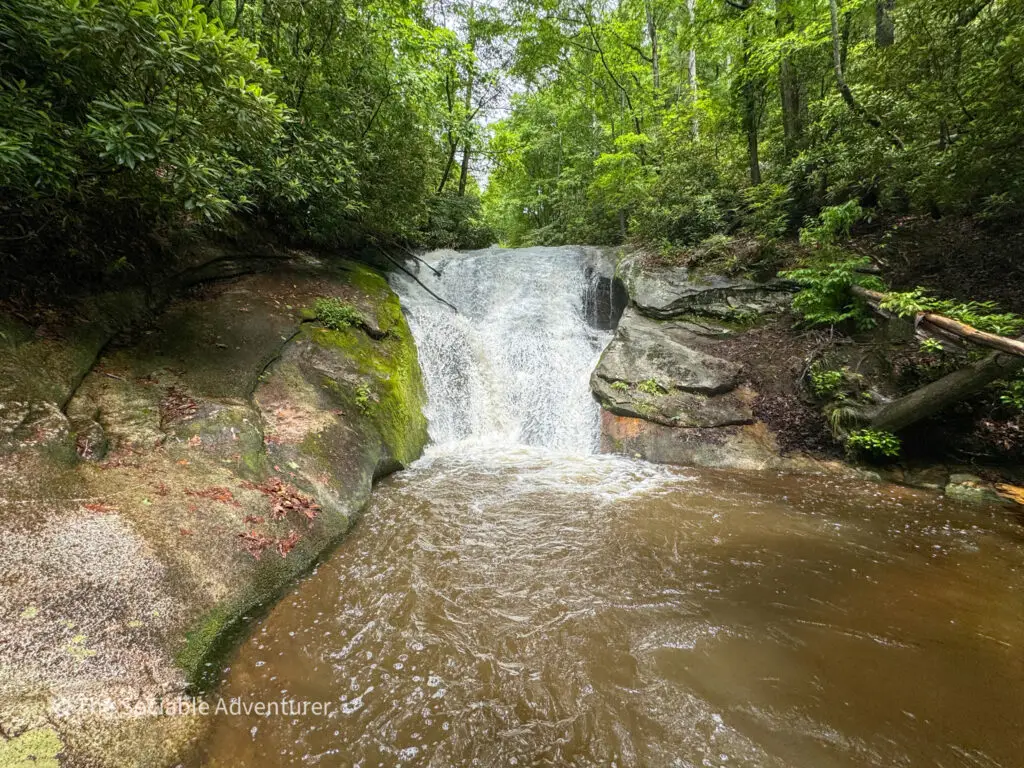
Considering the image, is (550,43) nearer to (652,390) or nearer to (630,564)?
(652,390)

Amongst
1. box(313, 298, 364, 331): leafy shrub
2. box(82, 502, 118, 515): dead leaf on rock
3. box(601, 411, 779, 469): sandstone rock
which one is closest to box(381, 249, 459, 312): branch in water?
box(313, 298, 364, 331): leafy shrub

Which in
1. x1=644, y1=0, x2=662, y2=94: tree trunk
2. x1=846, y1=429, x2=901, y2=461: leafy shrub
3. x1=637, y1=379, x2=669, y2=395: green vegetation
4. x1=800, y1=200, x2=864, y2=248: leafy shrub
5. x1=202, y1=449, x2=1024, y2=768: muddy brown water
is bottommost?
x1=202, y1=449, x2=1024, y2=768: muddy brown water

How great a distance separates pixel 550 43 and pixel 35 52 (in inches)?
640

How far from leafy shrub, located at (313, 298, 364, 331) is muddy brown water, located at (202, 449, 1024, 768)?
3651mm

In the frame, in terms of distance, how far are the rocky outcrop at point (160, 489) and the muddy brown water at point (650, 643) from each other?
437 millimetres

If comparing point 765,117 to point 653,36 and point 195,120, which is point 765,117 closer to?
point 653,36

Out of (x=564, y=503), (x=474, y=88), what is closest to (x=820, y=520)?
(x=564, y=503)

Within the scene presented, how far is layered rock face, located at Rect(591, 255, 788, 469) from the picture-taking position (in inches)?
255

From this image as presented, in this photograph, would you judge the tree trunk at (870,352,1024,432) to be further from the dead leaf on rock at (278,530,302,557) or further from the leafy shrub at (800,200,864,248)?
the dead leaf on rock at (278,530,302,557)

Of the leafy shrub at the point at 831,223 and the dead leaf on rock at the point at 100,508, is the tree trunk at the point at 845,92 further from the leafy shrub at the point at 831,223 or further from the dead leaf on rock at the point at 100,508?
the dead leaf on rock at the point at 100,508

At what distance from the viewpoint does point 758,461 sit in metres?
6.09

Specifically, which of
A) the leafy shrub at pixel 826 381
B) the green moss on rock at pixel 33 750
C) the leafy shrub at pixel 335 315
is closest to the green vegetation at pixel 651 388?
the leafy shrub at pixel 826 381

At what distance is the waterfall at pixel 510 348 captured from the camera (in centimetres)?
768

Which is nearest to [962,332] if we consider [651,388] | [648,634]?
[651,388]
